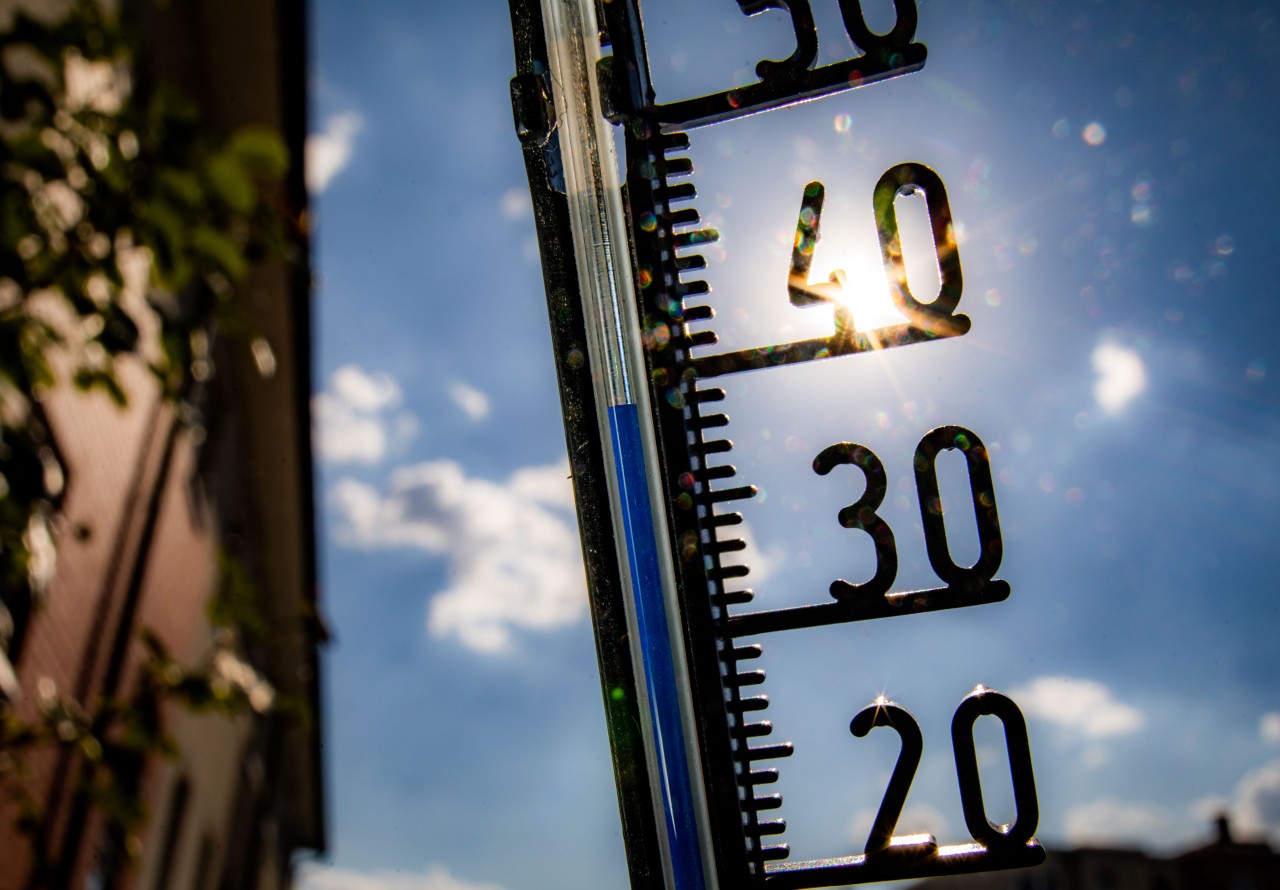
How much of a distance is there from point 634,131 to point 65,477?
4078 millimetres

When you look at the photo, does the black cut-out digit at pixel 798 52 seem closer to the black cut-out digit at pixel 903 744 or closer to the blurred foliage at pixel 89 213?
the blurred foliage at pixel 89 213

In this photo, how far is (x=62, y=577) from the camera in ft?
14.5

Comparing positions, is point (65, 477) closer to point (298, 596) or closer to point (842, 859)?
point (842, 859)

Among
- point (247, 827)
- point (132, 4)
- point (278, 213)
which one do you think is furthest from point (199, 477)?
point (278, 213)

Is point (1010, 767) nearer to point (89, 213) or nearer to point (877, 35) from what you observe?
point (877, 35)

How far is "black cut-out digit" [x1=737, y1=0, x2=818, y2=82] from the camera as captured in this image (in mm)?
1745

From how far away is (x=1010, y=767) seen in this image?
1.57m

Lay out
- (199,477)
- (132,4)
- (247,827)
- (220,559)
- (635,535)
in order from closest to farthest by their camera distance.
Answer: (635,535)
(220,559)
(132,4)
(199,477)
(247,827)

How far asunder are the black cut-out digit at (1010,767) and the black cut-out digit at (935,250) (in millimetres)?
701

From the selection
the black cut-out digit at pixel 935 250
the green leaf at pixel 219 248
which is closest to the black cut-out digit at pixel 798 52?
the black cut-out digit at pixel 935 250

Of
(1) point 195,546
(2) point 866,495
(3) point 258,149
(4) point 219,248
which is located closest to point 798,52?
(2) point 866,495

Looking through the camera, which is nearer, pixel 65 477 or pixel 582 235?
pixel 582 235

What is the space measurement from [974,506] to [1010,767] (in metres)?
0.47

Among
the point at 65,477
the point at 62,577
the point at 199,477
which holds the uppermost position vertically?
the point at 199,477
